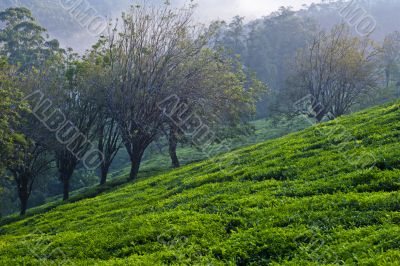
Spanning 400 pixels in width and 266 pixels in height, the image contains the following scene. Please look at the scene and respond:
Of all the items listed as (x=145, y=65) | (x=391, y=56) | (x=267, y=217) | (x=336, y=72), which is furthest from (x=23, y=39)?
(x=391, y=56)

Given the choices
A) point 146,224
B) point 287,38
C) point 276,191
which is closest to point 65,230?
point 146,224

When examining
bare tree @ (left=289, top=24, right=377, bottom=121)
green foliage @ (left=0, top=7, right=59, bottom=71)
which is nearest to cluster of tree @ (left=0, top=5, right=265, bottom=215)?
bare tree @ (left=289, top=24, right=377, bottom=121)

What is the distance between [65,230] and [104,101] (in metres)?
20.2

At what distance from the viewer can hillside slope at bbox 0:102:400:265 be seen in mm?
11664

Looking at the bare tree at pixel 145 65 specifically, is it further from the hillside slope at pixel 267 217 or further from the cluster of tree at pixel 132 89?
the hillside slope at pixel 267 217

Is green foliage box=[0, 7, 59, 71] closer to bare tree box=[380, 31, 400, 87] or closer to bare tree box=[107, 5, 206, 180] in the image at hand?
bare tree box=[107, 5, 206, 180]

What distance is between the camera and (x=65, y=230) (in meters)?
19.9

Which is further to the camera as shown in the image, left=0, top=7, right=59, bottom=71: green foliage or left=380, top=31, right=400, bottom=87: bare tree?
left=380, top=31, right=400, bottom=87: bare tree

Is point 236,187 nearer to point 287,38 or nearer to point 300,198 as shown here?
point 300,198

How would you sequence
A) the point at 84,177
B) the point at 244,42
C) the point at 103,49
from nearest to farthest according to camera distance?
the point at 103,49
the point at 84,177
the point at 244,42

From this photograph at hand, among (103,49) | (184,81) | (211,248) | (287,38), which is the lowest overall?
(211,248)

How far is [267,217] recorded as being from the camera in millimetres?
13953

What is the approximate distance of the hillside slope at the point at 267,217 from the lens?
38.3ft

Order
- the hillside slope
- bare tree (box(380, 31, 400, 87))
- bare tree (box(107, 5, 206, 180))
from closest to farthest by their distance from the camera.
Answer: the hillside slope, bare tree (box(107, 5, 206, 180)), bare tree (box(380, 31, 400, 87))
